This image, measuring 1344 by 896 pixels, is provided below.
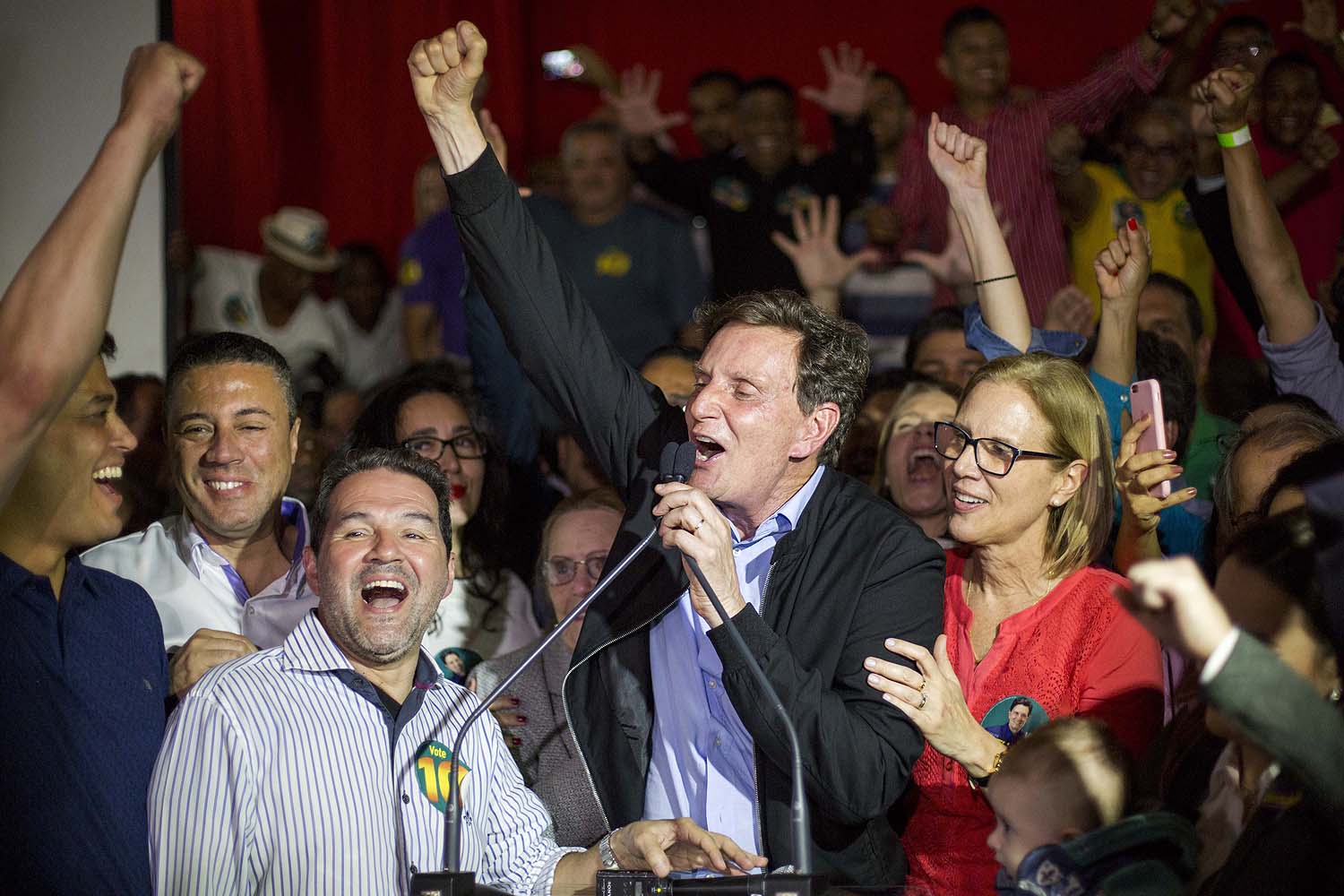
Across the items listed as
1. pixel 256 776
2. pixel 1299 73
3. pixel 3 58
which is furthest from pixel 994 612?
pixel 3 58

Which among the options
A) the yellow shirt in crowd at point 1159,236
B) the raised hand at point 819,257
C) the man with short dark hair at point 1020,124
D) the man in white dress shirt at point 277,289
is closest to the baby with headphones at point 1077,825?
the raised hand at point 819,257

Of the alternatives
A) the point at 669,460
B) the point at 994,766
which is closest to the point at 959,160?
the point at 669,460

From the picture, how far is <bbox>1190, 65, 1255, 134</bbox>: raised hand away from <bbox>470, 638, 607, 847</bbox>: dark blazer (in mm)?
2052

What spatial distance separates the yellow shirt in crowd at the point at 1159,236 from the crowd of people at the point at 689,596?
2.91 ft

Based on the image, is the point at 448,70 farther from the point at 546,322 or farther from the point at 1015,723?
the point at 1015,723

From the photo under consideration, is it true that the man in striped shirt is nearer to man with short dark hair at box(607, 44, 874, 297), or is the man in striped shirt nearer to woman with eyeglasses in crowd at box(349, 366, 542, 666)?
woman with eyeglasses in crowd at box(349, 366, 542, 666)

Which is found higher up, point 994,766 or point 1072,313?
point 1072,313

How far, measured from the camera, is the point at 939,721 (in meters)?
2.40

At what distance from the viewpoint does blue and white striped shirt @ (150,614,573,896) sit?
2.33m

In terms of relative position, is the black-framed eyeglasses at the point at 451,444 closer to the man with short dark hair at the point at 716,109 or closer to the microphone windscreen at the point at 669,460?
the microphone windscreen at the point at 669,460

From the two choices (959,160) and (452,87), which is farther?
(959,160)

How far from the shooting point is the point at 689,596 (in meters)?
2.62

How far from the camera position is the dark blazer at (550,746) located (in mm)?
3086

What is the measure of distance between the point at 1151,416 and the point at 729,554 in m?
1.09
